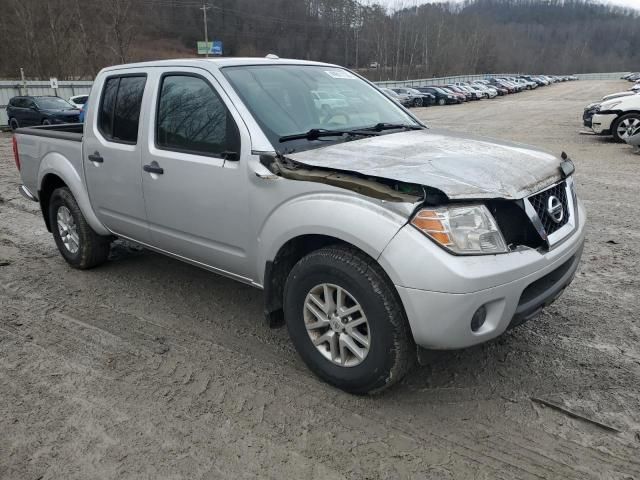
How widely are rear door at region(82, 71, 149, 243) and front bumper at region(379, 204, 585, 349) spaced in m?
2.39

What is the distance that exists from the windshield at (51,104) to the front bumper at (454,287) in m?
21.8

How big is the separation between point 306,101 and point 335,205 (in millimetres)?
1182

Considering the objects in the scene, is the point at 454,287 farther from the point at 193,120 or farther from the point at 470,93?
the point at 470,93

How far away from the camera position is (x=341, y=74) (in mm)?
4406

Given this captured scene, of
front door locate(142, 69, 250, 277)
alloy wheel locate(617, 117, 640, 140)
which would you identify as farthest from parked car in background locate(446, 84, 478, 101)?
front door locate(142, 69, 250, 277)

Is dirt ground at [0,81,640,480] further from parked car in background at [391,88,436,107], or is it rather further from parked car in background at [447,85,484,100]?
parked car in background at [447,85,484,100]

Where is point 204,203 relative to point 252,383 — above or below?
above

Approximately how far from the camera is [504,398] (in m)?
3.08

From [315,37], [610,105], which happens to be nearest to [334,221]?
[610,105]

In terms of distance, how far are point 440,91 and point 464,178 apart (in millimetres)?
42533

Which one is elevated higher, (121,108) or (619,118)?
(121,108)

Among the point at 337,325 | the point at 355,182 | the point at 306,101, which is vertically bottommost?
the point at 337,325

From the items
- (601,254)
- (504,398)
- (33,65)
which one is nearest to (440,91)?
(33,65)

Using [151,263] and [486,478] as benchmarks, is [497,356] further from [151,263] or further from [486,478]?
[151,263]
